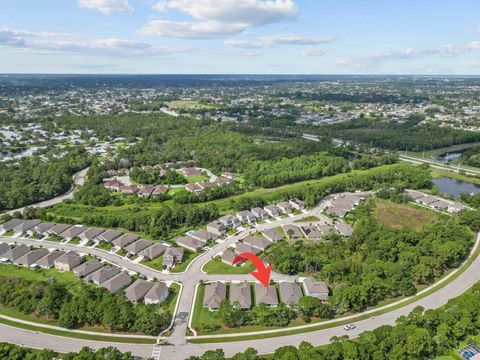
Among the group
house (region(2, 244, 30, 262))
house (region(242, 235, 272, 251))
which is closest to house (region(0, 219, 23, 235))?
house (region(2, 244, 30, 262))

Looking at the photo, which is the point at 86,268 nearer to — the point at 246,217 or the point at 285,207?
the point at 246,217

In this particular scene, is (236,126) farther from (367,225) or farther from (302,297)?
(302,297)

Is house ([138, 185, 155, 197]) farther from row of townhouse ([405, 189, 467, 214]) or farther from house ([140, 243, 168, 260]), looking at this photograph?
row of townhouse ([405, 189, 467, 214])

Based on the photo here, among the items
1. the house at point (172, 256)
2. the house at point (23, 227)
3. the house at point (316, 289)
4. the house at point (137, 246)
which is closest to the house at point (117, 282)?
the house at point (172, 256)

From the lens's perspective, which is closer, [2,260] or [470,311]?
[470,311]

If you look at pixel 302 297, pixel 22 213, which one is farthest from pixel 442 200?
pixel 22 213
